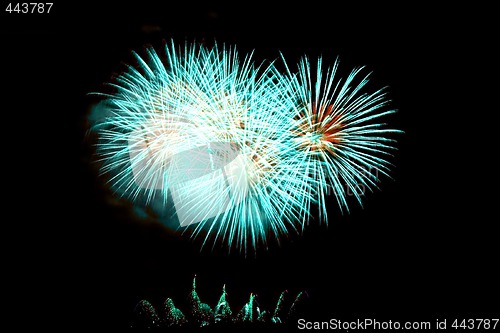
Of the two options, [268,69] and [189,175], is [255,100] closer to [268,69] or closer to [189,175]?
[268,69]

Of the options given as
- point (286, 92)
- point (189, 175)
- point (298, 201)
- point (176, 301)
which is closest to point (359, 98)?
point (286, 92)

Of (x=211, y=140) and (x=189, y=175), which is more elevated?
(x=211, y=140)

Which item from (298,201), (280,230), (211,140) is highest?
(211,140)

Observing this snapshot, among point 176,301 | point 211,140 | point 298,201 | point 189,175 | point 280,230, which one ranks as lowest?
point 176,301

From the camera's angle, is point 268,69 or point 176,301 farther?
point 176,301

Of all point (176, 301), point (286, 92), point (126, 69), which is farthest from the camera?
point (176, 301)

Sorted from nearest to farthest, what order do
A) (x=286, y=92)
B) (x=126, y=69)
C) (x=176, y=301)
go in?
(x=286, y=92) → (x=126, y=69) → (x=176, y=301)

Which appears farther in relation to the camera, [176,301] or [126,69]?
[176,301]

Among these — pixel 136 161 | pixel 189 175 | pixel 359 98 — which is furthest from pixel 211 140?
pixel 359 98

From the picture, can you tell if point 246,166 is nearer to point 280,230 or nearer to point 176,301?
point 280,230
